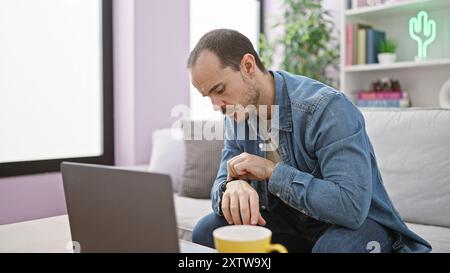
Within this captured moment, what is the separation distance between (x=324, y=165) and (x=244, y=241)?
0.38 m

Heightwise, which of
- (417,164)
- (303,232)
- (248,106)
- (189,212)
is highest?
(248,106)

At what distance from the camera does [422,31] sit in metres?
2.48

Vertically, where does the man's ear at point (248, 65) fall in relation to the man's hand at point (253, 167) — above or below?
above

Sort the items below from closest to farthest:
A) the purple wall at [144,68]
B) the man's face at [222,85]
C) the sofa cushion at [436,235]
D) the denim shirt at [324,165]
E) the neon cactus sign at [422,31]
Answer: the denim shirt at [324,165]
the man's face at [222,85]
the sofa cushion at [436,235]
the neon cactus sign at [422,31]
the purple wall at [144,68]

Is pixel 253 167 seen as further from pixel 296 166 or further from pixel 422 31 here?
pixel 422 31

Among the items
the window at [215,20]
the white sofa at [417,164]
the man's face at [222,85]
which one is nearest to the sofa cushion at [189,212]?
the white sofa at [417,164]

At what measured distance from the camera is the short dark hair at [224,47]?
3.43 ft

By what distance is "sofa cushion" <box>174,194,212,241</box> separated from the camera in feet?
5.74

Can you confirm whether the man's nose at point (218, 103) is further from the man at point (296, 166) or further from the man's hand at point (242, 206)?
the man's hand at point (242, 206)

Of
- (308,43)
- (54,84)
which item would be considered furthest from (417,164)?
(54,84)

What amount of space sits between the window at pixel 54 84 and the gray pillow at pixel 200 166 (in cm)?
74
